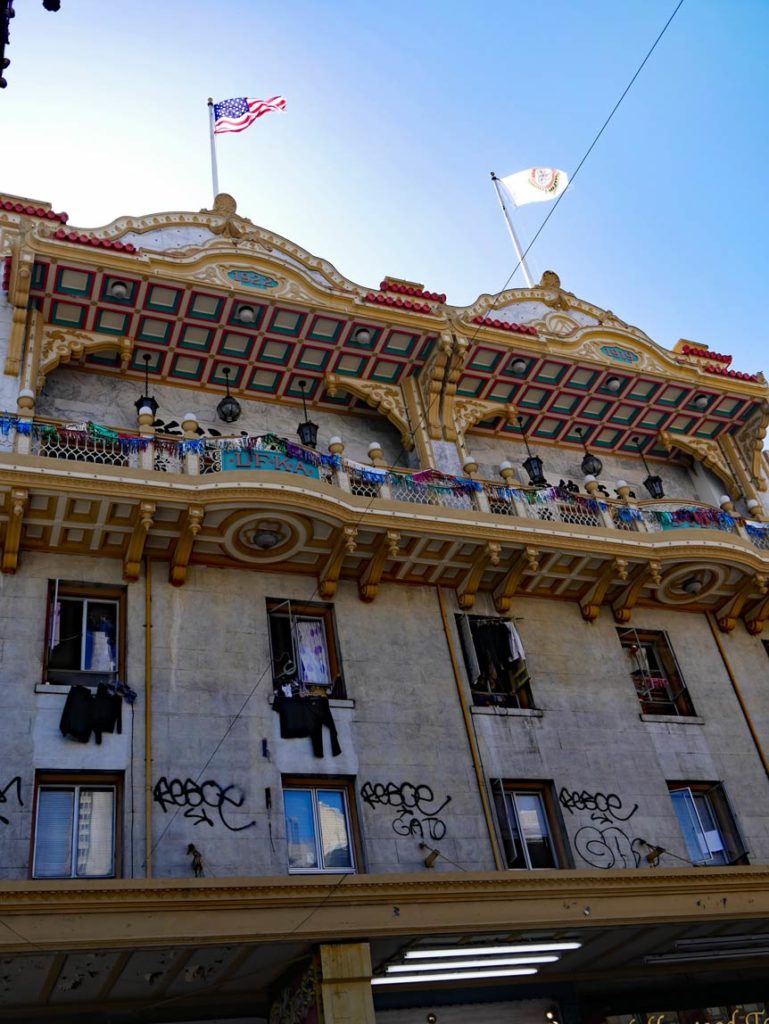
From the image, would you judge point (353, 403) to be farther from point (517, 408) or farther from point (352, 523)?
point (352, 523)

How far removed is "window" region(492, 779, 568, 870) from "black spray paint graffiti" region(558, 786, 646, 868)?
0.35 m

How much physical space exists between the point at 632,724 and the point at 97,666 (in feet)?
35.0

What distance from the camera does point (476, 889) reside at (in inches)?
554

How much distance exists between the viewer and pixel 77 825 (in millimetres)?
14914

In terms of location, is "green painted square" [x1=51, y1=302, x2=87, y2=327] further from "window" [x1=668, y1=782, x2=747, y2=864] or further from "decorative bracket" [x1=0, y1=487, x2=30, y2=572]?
"window" [x1=668, y1=782, x2=747, y2=864]

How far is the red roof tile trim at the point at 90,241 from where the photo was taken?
2109 cm

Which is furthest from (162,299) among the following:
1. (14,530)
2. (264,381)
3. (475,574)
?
(475,574)

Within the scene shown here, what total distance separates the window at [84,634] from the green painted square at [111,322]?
7.12 metres

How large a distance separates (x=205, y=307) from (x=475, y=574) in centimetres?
884

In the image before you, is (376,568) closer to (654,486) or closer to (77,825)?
(77,825)

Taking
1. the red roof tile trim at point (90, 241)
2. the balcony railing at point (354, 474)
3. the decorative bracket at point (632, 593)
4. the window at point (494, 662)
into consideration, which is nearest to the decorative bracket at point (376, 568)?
the balcony railing at point (354, 474)

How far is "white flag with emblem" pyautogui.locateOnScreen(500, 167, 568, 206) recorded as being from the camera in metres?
27.9

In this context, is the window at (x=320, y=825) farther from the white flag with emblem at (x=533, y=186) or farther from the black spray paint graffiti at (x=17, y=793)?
the white flag with emblem at (x=533, y=186)

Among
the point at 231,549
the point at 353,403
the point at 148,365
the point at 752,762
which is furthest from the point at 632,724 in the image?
the point at 148,365
